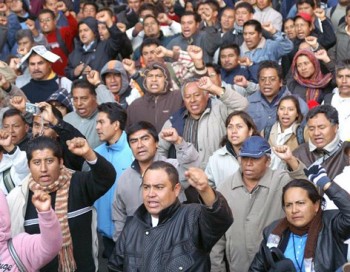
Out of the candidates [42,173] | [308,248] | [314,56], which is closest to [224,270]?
[308,248]

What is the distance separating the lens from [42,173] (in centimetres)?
→ 676

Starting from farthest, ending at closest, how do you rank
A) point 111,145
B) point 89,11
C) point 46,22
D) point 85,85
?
point 89,11, point 46,22, point 85,85, point 111,145

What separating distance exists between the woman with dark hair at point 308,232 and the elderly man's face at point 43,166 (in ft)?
5.31

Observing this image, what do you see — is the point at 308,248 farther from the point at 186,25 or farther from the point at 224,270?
the point at 186,25

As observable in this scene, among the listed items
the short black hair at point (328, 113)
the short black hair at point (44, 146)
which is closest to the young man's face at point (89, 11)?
the short black hair at point (328, 113)

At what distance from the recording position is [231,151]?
7777 millimetres

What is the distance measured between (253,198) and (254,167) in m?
0.24

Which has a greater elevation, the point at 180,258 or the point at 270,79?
the point at 270,79

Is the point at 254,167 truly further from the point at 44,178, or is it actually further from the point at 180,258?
the point at 44,178

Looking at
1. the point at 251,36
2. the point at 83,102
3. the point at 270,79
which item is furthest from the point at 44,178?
the point at 251,36

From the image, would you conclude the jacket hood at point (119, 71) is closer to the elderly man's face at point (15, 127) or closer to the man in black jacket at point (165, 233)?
the elderly man's face at point (15, 127)

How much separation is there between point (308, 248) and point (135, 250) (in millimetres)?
1157

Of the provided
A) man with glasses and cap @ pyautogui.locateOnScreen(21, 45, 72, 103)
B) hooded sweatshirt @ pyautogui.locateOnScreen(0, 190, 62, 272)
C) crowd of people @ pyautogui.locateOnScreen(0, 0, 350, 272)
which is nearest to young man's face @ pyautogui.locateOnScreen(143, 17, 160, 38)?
crowd of people @ pyautogui.locateOnScreen(0, 0, 350, 272)

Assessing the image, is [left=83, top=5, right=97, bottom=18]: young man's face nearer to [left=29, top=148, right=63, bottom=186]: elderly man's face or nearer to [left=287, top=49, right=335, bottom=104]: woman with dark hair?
[left=287, top=49, right=335, bottom=104]: woman with dark hair
